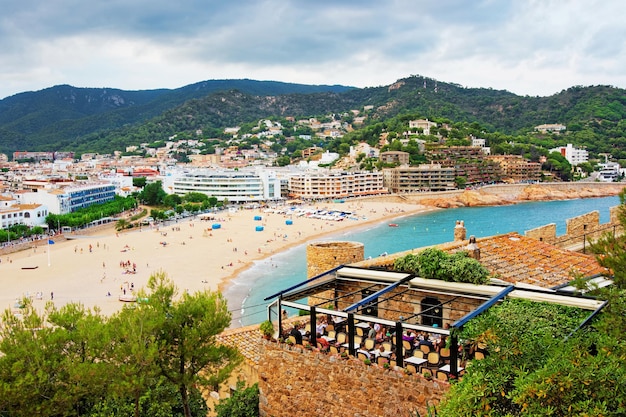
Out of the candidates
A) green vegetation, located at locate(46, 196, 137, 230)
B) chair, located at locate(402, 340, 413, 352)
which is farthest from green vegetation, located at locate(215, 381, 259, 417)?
green vegetation, located at locate(46, 196, 137, 230)

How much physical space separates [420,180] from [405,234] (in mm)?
31327

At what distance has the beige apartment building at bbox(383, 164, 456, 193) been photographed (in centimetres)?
7381

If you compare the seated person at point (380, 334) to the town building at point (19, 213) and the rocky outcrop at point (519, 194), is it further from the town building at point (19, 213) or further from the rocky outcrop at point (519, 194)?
the rocky outcrop at point (519, 194)

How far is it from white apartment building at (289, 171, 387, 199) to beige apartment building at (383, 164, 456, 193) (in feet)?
7.07

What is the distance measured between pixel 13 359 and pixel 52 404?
0.78 m

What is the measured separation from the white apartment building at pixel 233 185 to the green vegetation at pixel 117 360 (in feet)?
200

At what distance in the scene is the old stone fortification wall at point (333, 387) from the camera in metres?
5.61

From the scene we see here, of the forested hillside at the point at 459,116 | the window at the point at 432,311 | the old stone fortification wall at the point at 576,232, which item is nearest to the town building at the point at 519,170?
the forested hillside at the point at 459,116

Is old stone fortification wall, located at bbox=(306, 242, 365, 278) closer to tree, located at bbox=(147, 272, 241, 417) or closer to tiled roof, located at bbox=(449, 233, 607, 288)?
tiled roof, located at bbox=(449, 233, 607, 288)

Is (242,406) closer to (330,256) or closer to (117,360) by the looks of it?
(117,360)

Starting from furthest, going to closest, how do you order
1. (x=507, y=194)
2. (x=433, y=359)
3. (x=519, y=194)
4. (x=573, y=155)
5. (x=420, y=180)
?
(x=573, y=155), (x=420, y=180), (x=519, y=194), (x=507, y=194), (x=433, y=359)

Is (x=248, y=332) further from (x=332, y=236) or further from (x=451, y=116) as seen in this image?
(x=451, y=116)

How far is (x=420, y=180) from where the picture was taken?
74000mm

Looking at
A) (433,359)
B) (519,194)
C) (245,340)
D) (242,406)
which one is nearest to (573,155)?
(519,194)
